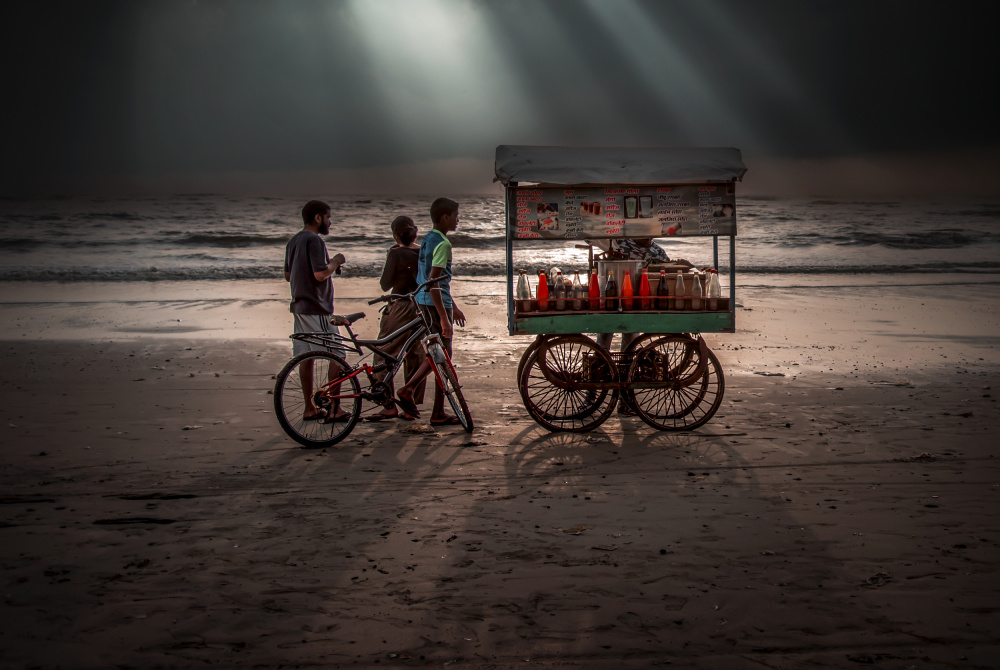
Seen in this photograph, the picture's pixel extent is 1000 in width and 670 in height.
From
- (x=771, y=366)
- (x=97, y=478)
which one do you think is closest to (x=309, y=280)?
(x=97, y=478)

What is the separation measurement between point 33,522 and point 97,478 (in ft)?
2.54

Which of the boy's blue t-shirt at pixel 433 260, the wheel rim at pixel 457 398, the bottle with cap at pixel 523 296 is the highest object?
the boy's blue t-shirt at pixel 433 260

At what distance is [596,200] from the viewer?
6.14 m

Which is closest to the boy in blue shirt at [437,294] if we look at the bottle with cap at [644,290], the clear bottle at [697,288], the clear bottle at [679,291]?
the bottle with cap at [644,290]

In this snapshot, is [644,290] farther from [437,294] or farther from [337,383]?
[337,383]

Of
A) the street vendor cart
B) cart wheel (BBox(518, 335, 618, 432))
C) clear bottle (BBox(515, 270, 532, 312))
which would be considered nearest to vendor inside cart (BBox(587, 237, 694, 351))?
the street vendor cart

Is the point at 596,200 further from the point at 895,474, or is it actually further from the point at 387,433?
the point at 895,474

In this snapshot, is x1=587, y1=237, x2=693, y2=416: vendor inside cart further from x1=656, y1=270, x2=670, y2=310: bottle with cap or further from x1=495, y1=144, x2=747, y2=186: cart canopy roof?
x1=495, y1=144, x2=747, y2=186: cart canopy roof

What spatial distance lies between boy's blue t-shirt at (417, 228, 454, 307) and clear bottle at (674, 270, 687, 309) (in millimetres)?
1875

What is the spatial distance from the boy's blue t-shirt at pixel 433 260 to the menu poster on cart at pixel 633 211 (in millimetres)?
757

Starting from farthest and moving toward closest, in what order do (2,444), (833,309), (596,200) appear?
(833,309)
(596,200)
(2,444)

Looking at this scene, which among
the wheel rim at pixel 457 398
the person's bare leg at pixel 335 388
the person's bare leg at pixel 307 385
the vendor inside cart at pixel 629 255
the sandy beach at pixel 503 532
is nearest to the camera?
the sandy beach at pixel 503 532

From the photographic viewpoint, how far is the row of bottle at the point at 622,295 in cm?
599

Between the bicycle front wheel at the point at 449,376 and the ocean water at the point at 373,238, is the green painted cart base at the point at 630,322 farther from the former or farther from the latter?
the ocean water at the point at 373,238
